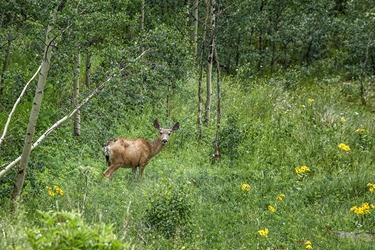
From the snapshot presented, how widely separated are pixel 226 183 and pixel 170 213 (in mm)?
2944

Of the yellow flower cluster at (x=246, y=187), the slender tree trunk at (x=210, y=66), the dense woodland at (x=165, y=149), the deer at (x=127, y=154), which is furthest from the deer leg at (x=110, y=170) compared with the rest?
the slender tree trunk at (x=210, y=66)

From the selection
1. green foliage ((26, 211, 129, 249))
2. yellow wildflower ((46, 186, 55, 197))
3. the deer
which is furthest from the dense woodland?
the deer

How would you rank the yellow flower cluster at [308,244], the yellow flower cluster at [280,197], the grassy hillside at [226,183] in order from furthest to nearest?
the yellow flower cluster at [280,197] < the grassy hillside at [226,183] < the yellow flower cluster at [308,244]

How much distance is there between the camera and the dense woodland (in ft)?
29.4

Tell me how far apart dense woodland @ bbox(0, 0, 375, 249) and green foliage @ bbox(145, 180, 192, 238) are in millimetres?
22

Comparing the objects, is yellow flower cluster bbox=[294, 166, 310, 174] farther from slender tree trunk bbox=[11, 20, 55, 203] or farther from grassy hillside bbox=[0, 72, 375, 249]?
slender tree trunk bbox=[11, 20, 55, 203]

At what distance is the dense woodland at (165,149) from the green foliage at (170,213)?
22mm

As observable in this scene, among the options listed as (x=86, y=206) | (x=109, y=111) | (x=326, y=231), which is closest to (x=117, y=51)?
(x=109, y=111)

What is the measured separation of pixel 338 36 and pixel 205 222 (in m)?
13.6

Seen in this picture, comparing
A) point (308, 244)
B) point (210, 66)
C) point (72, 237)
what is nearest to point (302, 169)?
point (308, 244)

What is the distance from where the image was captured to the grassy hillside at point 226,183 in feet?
29.8

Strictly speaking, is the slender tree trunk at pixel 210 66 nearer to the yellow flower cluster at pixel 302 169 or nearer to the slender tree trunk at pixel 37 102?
the yellow flower cluster at pixel 302 169

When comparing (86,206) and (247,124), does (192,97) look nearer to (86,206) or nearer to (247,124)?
(247,124)

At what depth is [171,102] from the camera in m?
16.7
